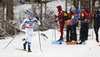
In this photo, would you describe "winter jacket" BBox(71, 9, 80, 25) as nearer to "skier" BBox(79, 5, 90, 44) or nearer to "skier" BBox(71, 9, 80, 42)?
"skier" BBox(71, 9, 80, 42)

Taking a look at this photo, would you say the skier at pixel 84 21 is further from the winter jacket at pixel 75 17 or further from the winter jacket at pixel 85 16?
the winter jacket at pixel 75 17

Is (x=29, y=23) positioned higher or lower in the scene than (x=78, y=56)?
higher

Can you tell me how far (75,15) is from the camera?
955cm

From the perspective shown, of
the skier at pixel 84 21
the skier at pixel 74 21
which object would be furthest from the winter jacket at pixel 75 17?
the skier at pixel 84 21

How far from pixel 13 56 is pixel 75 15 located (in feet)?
13.9

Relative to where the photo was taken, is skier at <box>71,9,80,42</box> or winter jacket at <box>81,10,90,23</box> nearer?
winter jacket at <box>81,10,90,23</box>

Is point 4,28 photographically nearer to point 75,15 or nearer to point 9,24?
point 9,24

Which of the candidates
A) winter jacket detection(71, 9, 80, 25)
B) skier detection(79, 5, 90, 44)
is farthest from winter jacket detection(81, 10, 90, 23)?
winter jacket detection(71, 9, 80, 25)

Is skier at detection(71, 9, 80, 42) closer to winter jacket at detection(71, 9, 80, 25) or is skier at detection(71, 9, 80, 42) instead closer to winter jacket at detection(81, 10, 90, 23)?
winter jacket at detection(71, 9, 80, 25)

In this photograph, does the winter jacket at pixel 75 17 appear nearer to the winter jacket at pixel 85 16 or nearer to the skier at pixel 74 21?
the skier at pixel 74 21

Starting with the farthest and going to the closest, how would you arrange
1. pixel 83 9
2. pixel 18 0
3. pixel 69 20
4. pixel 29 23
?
pixel 18 0 → pixel 69 20 → pixel 83 9 → pixel 29 23

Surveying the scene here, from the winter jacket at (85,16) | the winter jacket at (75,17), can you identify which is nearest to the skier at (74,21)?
the winter jacket at (75,17)

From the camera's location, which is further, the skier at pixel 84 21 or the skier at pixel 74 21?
the skier at pixel 74 21

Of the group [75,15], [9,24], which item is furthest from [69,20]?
[9,24]
